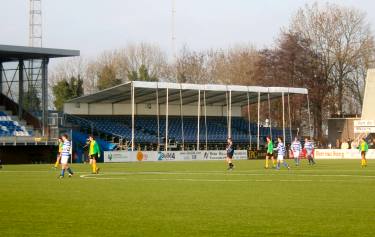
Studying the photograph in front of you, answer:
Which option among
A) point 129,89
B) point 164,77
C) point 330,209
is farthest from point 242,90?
point 330,209

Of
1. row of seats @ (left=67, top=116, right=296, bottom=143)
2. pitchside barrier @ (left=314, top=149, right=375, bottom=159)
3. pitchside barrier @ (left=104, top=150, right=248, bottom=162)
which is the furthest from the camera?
row of seats @ (left=67, top=116, right=296, bottom=143)

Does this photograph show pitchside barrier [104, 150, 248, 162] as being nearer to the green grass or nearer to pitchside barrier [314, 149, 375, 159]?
pitchside barrier [314, 149, 375, 159]

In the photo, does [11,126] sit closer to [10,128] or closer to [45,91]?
[10,128]

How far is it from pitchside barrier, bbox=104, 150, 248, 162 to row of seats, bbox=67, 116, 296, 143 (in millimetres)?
3865

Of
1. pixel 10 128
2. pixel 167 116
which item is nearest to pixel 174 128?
pixel 167 116

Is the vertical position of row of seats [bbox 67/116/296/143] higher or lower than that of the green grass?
higher

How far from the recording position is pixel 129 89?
7212 cm

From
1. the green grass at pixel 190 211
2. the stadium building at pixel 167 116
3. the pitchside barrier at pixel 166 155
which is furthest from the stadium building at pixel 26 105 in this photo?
the green grass at pixel 190 211

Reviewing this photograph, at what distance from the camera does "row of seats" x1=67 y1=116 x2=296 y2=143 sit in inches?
3036

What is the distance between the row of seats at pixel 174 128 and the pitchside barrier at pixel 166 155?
3865 mm

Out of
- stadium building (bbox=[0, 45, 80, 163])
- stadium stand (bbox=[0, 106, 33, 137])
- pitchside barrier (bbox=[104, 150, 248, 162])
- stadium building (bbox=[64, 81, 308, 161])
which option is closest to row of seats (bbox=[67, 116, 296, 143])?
stadium building (bbox=[64, 81, 308, 161])

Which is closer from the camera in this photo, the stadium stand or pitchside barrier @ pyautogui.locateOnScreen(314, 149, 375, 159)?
the stadium stand

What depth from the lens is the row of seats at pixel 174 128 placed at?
7712 centimetres

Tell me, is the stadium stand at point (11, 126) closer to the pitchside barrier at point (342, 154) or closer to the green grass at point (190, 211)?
the pitchside barrier at point (342, 154)
